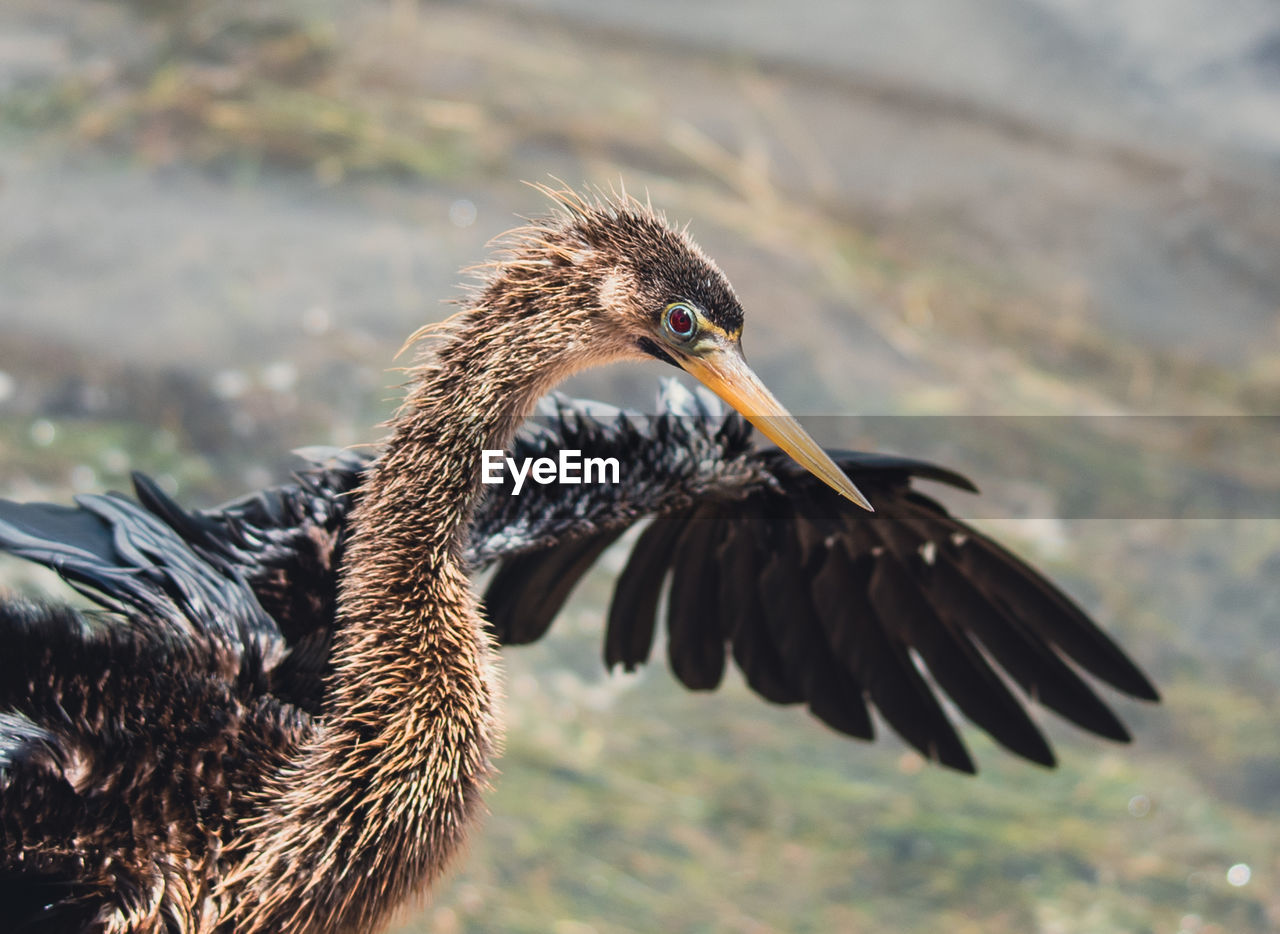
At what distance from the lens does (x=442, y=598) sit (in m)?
1.60

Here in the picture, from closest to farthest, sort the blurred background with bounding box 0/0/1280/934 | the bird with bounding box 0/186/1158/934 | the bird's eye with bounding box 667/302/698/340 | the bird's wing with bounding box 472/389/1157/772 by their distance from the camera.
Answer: the bird with bounding box 0/186/1158/934 → the bird's eye with bounding box 667/302/698/340 → the bird's wing with bounding box 472/389/1157/772 → the blurred background with bounding box 0/0/1280/934

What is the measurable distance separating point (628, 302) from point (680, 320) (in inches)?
2.4

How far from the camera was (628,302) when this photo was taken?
156cm

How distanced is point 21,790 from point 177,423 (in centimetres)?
229

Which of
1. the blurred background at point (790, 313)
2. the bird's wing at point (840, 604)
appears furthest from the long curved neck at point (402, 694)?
the blurred background at point (790, 313)

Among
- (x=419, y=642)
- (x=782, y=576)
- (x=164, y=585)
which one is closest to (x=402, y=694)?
(x=419, y=642)

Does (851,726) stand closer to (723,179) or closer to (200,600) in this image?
(200,600)

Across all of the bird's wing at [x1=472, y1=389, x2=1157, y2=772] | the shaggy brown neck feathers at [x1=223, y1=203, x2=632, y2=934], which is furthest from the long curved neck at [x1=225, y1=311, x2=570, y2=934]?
the bird's wing at [x1=472, y1=389, x2=1157, y2=772]

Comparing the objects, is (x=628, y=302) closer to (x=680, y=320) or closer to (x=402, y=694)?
(x=680, y=320)

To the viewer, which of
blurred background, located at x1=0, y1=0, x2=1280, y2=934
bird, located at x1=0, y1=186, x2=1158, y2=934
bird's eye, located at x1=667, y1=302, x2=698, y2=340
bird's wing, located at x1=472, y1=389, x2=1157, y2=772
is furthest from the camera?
blurred background, located at x1=0, y1=0, x2=1280, y2=934

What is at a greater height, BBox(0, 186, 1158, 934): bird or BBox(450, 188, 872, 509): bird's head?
BBox(450, 188, 872, 509): bird's head

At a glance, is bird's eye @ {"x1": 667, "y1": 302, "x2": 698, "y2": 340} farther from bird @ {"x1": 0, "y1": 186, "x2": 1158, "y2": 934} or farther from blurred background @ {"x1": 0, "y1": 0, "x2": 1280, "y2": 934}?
blurred background @ {"x1": 0, "y1": 0, "x2": 1280, "y2": 934}

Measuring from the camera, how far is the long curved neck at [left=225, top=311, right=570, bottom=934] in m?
1.49

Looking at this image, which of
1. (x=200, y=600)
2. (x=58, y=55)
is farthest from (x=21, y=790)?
(x=58, y=55)
